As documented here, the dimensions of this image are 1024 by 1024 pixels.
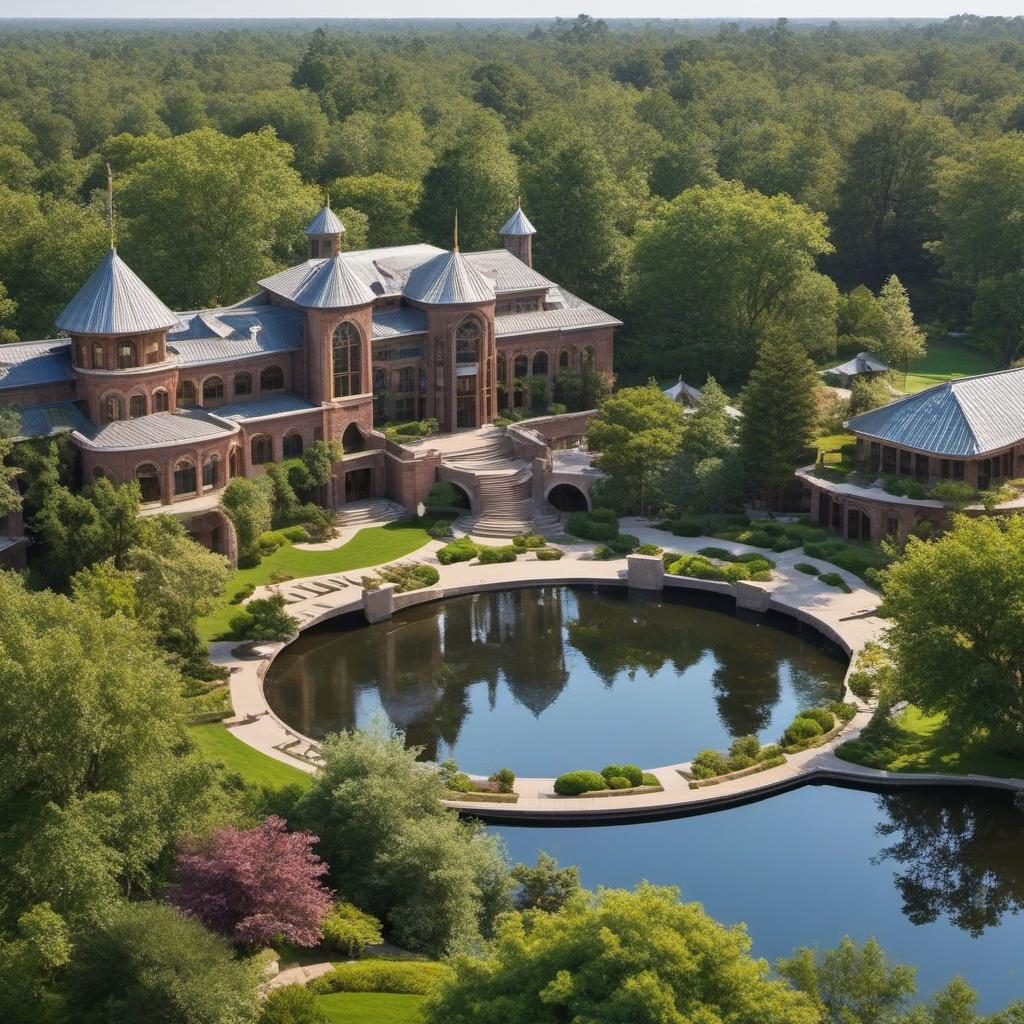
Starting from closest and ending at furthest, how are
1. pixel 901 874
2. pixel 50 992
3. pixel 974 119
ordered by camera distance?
pixel 50 992 → pixel 901 874 → pixel 974 119

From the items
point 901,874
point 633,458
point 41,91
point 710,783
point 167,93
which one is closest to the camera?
point 901,874

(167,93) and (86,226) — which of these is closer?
(86,226)

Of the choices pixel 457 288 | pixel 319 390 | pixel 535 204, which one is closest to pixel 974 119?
pixel 535 204

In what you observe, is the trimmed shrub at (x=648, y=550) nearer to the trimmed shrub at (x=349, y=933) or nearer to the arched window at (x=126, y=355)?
the arched window at (x=126, y=355)

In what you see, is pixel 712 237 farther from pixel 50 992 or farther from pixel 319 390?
pixel 50 992

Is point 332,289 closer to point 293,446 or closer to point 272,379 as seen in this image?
point 272,379

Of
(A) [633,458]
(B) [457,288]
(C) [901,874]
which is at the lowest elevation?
(C) [901,874]

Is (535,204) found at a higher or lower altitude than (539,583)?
higher

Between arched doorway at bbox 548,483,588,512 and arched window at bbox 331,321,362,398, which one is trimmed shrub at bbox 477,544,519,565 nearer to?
arched doorway at bbox 548,483,588,512
